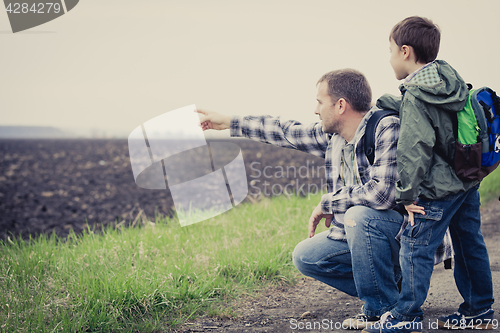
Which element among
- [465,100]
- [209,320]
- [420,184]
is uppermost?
[465,100]

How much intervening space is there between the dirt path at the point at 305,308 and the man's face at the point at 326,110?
1214 mm

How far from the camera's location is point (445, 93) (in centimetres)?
195

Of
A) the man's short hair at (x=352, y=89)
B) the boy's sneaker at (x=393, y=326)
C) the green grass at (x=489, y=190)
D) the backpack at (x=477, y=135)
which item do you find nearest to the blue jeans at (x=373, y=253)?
the boy's sneaker at (x=393, y=326)

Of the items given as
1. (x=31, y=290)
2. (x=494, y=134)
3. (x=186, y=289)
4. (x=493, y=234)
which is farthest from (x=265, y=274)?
(x=493, y=234)

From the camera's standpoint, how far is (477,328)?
2260mm

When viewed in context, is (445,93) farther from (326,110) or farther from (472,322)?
(472,322)

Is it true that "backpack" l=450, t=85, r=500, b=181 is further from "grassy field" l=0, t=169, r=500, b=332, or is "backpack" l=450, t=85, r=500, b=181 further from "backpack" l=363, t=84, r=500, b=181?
"grassy field" l=0, t=169, r=500, b=332

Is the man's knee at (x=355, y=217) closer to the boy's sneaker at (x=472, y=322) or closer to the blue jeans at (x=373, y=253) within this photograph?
the blue jeans at (x=373, y=253)

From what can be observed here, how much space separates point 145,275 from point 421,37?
8.06 ft

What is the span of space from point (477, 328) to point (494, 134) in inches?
44.0

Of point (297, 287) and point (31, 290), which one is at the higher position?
point (31, 290)

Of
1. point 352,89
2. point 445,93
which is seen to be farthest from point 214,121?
point 445,93

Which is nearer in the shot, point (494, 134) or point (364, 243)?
point (494, 134)

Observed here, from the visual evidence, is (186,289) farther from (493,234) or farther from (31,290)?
(493,234)
